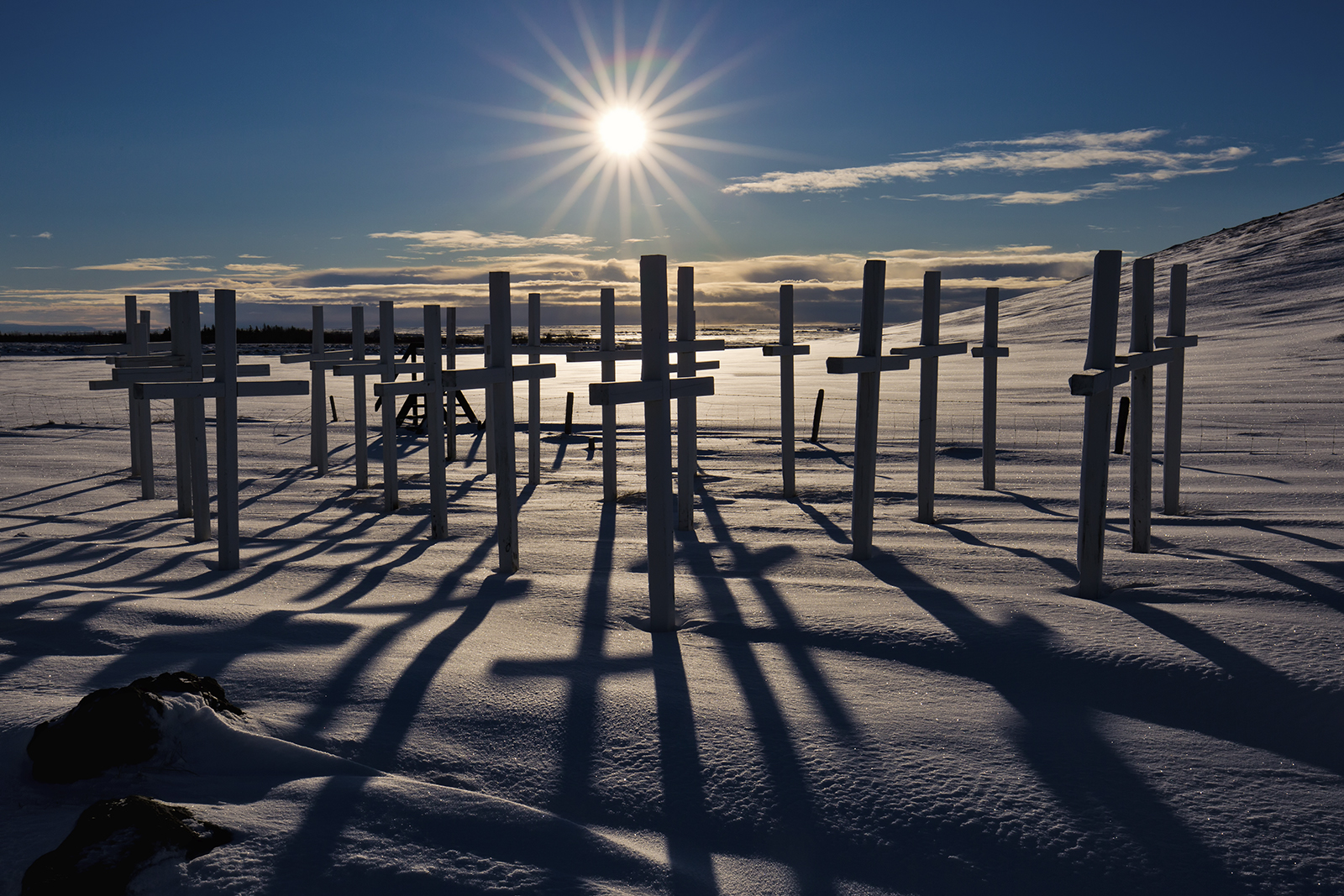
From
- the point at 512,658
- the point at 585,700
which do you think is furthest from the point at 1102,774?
the point at 512,658

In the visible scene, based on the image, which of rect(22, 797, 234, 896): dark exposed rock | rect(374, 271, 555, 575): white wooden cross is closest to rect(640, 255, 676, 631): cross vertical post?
rect(374, 271, 555, 575): white wooden cross

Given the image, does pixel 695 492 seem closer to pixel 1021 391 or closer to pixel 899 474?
pixel 899 474

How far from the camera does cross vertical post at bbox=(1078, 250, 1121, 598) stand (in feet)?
17.3

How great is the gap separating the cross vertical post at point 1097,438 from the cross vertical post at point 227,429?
6182mm

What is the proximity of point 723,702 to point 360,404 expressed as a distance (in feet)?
31.2

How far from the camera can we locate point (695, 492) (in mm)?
10664

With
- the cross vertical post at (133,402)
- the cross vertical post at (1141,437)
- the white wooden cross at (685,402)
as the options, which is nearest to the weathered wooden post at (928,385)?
the cross vertical post at (1141,437)

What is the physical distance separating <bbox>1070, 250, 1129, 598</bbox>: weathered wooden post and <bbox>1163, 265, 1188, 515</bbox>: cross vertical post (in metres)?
2.66

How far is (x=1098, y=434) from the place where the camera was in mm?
5309

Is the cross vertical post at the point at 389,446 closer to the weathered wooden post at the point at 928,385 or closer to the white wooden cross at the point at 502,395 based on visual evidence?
Result: the white wooden cross at the point at 502,395

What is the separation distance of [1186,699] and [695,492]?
284 inches

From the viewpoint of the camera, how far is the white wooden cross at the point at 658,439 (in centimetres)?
486

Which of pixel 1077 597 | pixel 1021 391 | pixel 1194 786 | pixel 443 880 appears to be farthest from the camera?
pixel 1021 391

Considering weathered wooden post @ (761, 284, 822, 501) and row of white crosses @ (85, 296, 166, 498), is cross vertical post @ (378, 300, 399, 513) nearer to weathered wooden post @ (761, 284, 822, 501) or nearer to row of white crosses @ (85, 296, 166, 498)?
row of white crosses @ (85, 296, 166, 498)
